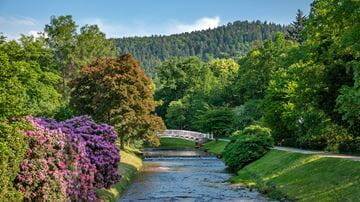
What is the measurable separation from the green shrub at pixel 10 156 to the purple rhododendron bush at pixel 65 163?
40.6 inches

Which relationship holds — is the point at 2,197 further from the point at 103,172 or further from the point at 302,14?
the point at 302,14

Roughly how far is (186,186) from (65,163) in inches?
693

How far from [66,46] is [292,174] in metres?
49.6

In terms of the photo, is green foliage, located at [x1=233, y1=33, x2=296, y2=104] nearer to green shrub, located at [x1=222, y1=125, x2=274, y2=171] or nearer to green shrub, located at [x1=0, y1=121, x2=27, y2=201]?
green shrub, located at [x1=222, y1=125, x2=274, y2=171]

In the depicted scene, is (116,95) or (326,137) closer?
(326,137)

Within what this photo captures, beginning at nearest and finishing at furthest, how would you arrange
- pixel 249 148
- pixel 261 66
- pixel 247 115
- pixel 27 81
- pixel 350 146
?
pixel 350 146, pixel 27 81, pixel 249 148, pixel 247 115, pixel 261 66

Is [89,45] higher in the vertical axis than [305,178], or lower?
higher

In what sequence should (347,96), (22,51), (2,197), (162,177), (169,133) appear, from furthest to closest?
(169,133) → (22,51) → (162,177) → (347,96) → (2,197)

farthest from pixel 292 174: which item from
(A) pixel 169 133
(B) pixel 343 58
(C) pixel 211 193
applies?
(A) pixel 169 133

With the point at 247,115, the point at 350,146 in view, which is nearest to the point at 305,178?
the point at 350,146

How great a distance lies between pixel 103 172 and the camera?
103 ft

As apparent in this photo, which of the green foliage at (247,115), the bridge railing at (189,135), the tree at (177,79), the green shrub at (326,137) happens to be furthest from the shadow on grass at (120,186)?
the tree at (177,79)

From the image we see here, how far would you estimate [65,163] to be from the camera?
75.8 feet

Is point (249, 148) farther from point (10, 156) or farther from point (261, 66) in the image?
point (261, 66)
